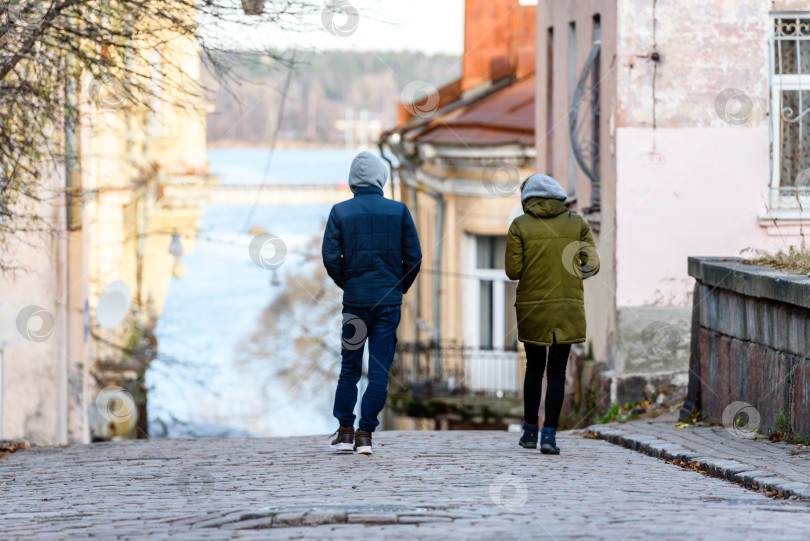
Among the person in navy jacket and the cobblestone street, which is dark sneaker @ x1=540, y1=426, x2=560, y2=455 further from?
the person in navy jacket

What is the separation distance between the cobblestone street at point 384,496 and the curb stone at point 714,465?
0.30 feet

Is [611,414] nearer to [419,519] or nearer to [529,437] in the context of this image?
[529,437]

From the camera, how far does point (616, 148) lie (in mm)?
12172

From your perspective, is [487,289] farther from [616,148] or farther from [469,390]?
[616,148]

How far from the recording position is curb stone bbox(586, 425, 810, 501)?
662cm

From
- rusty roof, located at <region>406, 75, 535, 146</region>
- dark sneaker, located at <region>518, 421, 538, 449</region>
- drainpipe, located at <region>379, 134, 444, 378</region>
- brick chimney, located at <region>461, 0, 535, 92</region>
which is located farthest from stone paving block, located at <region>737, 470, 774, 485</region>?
brick chimney, located at <region>461, 0, 535, 92</region>

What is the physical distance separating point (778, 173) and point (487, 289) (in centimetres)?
873

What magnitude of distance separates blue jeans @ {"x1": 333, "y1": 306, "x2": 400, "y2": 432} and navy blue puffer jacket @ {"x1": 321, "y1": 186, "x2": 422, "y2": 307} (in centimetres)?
9

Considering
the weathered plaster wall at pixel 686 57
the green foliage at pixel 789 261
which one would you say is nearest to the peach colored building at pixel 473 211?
the weathered plaster wall at pixel 686 57

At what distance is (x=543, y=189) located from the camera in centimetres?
823

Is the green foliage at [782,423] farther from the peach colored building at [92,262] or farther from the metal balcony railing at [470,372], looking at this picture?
the metal balcony railing at [470,372]

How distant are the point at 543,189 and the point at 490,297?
40.9ft

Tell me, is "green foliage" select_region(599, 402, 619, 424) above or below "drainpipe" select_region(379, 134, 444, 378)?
below

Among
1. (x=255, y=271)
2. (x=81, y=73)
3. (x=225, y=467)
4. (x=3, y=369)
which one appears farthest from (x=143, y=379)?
(x=255, y=271)
